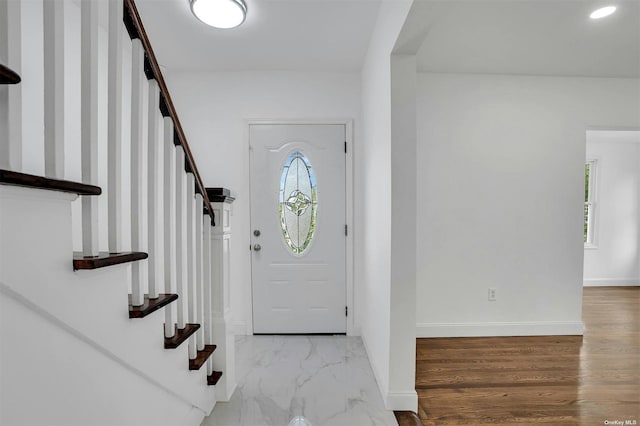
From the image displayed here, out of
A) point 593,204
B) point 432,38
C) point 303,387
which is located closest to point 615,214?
point 593,204

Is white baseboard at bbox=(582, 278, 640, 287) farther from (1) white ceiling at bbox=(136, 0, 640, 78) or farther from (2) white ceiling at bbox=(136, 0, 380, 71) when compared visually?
(2) white ceiling at bbox=(136, 0, 380, 71)

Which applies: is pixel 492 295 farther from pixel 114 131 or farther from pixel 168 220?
pixel 114 131

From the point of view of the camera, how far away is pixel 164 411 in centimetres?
129

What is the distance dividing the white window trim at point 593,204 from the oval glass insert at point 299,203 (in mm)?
4928

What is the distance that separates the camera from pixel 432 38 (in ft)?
7.64

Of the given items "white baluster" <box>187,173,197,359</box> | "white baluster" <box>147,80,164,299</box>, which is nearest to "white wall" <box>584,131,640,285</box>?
"white baluster" <box>187,173,197,359</box>


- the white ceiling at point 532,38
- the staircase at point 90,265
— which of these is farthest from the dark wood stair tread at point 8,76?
the white ceiling at point 532,38

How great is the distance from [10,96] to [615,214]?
7.04m

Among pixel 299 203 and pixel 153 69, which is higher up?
pixel 153 69

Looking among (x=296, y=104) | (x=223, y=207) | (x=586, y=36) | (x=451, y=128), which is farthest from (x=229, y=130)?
(x=586, y=36)

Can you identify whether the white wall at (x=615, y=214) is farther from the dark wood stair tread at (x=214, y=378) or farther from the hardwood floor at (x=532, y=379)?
the dark wood stair tread at (x=214, y=378)

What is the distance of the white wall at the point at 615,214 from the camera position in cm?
497

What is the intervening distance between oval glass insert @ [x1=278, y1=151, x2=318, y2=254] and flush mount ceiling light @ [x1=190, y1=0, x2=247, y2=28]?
49.4 inches

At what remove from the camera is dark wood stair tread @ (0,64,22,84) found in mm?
567
